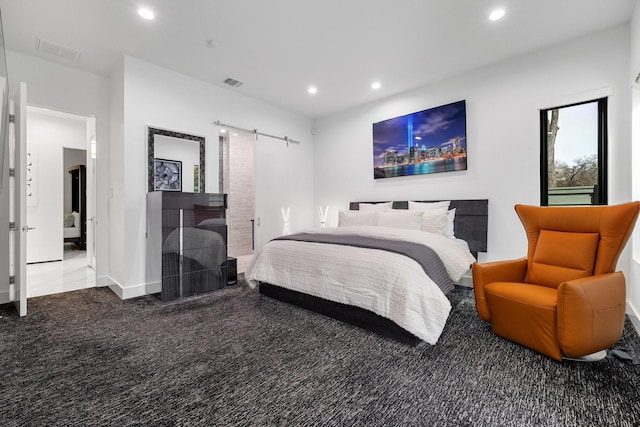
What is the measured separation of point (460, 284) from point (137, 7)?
15.9 ft

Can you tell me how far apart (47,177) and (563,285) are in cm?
803

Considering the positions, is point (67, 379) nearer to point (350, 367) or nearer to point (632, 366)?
point (350, 367)

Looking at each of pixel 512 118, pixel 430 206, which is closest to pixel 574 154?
pixel 512 118

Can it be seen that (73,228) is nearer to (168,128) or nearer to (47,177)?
(47,177)

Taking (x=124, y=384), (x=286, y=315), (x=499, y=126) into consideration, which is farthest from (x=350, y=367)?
(x=499, y=126)

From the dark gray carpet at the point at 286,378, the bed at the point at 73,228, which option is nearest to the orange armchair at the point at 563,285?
the dark gray carpet at the point at 286,378

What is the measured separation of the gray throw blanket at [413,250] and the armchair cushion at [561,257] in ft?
2.36

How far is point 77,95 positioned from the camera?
3959mm

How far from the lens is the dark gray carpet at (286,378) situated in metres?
1.57

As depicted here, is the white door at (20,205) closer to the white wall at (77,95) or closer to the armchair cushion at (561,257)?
the white wall at (77,95)

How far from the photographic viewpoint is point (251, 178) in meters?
5.17

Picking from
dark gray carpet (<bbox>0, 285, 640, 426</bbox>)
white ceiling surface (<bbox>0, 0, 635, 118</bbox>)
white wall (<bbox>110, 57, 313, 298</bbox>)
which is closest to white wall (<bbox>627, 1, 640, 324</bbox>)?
white ceiling surface (<bbox>0, 0, 635, 118</bbox>)

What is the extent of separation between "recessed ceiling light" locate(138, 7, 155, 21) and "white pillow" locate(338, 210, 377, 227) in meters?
3.38

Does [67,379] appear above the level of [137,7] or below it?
below
